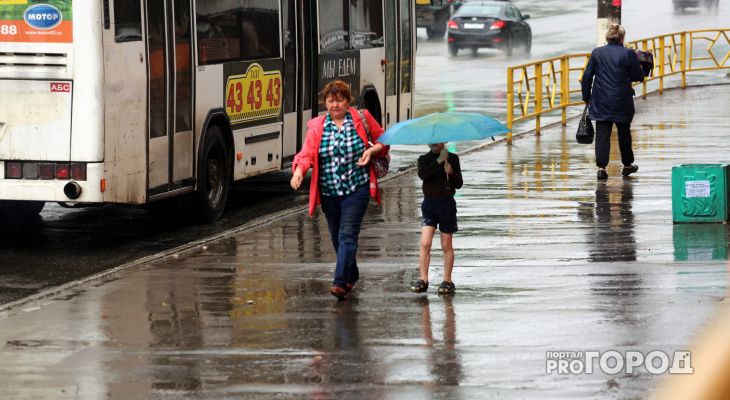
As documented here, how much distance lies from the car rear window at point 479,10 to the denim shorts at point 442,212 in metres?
30.3

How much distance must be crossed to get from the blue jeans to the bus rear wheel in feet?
12.7

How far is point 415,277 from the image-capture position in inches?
379

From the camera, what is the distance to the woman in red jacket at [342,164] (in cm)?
878

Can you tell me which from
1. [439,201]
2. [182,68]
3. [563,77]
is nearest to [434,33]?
[563,77]

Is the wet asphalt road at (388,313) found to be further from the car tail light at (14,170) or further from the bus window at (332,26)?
the bus window at (332,26)

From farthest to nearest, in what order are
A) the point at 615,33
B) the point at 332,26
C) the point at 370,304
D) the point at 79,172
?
the point at 332,26
the point at 615,33
the point at 79,172
the point at 370,304

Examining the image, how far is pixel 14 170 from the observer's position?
11.0 m

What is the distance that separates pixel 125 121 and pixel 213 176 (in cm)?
208

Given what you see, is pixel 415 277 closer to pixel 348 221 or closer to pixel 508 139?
pixel 348 221

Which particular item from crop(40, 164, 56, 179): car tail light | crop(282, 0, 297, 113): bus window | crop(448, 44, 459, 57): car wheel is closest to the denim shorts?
crop(40, 164, 56, 179): car tail light

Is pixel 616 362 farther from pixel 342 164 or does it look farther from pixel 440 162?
pixel 342 164

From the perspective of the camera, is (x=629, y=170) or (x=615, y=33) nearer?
(x=615, y=33)

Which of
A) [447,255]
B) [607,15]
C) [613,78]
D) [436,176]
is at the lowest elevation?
[447,255]

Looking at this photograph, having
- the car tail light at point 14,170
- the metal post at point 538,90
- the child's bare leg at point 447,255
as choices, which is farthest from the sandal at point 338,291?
the metal post at point 538,90
